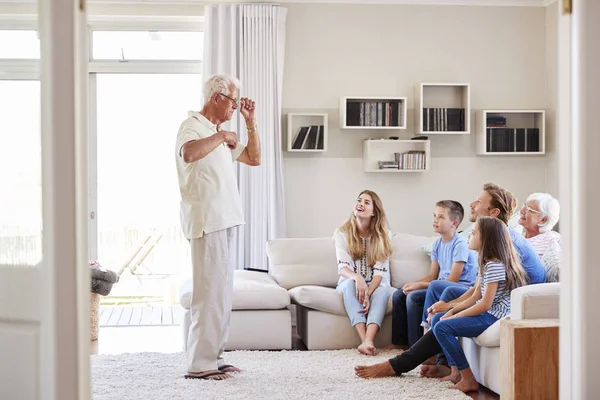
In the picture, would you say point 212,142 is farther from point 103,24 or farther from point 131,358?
point 103,24

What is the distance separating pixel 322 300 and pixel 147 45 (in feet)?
10.1

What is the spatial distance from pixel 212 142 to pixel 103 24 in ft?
11.1

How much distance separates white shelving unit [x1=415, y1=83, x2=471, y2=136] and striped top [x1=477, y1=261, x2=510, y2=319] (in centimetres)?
294

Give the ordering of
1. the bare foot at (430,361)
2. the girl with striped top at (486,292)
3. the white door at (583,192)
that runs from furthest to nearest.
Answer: the bare foot at (430,361) < the girl with striped top at (486,292) < the white door at (583,192)

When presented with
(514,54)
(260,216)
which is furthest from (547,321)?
(514,54)

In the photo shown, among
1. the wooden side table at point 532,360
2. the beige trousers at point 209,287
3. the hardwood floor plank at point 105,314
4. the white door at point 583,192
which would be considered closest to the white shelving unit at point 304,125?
the hardwood floor plank at point 105,314

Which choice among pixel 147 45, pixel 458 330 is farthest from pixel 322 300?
pixel 147 45

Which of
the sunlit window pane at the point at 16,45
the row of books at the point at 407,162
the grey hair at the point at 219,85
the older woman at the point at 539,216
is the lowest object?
the older woman at the point at 539,216

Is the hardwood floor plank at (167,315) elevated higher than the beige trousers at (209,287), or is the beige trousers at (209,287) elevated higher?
the beige trousers at (209,287)

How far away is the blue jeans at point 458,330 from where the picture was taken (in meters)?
4.23

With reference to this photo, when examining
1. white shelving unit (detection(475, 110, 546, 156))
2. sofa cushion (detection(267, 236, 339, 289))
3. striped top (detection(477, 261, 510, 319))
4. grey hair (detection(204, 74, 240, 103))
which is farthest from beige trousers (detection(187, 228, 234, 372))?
white shelving unit (detection(475, 110, 546, 156))

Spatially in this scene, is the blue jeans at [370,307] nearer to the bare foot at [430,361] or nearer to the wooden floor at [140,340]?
the wooden floor at [140,340]

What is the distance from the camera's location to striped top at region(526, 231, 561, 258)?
178 inches

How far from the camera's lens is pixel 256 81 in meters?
6.93
